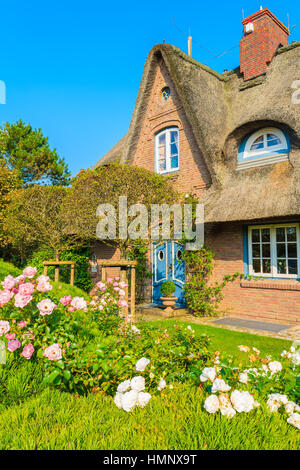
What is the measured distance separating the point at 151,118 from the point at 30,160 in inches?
738

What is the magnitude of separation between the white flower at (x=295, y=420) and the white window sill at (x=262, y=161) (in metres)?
7.69

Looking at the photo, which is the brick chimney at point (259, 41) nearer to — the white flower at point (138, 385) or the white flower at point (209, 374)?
the white flower at point (209, 374)

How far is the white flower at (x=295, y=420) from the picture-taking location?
6.95ft

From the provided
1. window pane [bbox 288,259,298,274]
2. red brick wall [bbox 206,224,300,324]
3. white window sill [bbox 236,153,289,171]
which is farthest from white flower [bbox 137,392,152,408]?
white window sill [bbox 236,153,289,171]

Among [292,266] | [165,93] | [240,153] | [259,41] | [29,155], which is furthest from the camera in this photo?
[29,155]

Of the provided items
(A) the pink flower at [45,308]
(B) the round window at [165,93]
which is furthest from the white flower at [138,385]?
(B) the round window at [165,93]

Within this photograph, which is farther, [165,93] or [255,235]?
[165,93]

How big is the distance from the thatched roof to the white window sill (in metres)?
0.16

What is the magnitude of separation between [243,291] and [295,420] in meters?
7.29

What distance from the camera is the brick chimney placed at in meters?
10.4

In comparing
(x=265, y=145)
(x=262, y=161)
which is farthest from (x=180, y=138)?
(x=262, y=161)

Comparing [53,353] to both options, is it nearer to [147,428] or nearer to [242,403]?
[147,428]

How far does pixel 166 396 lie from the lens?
8.63 ft

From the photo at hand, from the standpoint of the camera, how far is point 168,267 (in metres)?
11.1
